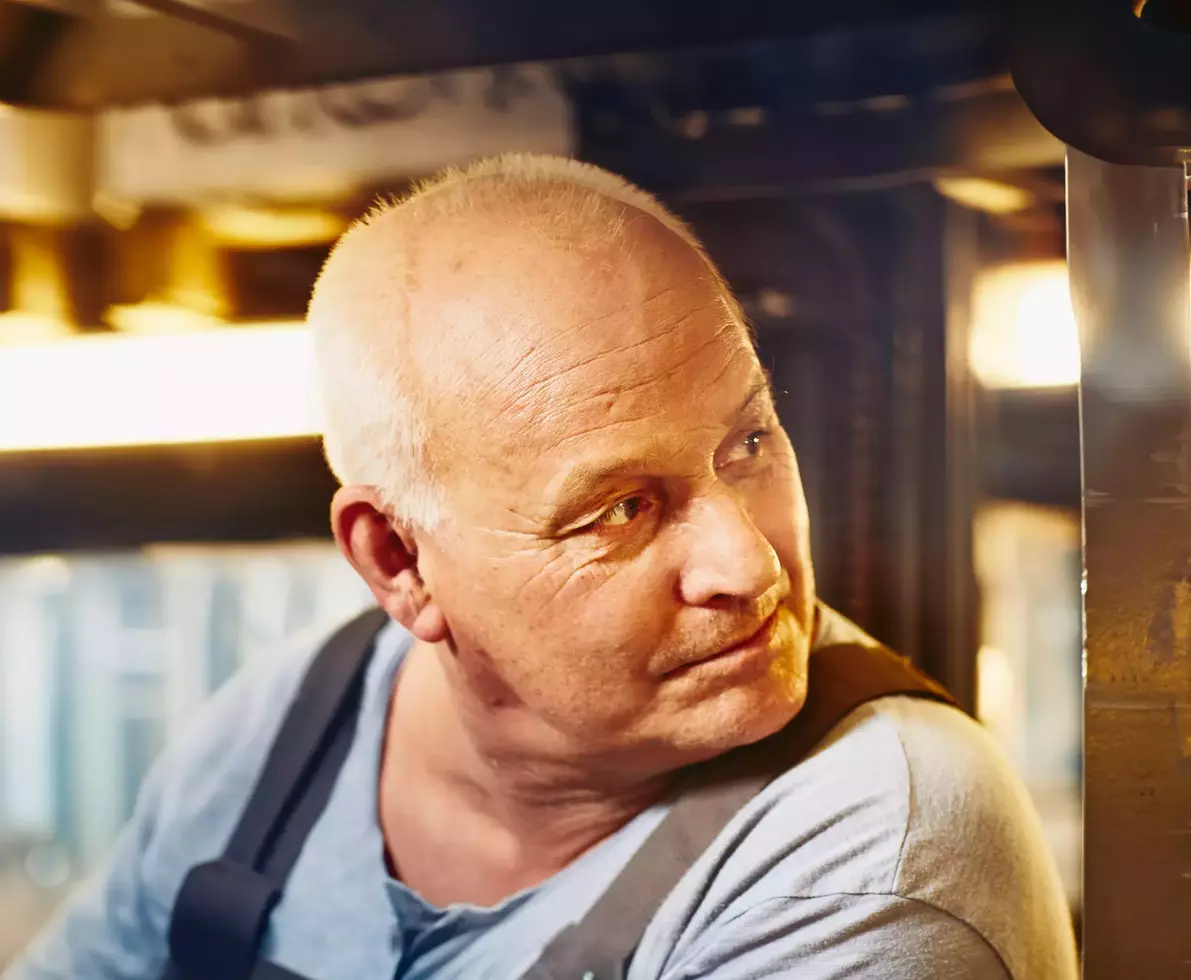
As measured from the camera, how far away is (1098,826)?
1034mm

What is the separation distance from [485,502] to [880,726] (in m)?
0.41

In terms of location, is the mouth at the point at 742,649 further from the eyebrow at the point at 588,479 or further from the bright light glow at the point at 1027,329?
the bright light glow at the point at 1027,329

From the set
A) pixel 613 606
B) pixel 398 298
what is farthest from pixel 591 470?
pixel 398 298

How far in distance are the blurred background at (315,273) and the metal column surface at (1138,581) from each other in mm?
27

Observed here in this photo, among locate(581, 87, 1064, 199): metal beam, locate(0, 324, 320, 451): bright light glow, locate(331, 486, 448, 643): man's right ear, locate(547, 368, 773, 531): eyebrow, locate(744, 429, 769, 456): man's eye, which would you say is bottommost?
locate(331, 486, 448, 643): man's right ear

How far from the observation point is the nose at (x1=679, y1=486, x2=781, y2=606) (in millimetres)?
985

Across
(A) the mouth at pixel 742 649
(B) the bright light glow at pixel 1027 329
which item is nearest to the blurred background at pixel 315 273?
(B) the bright light glow at pixel 1027 329

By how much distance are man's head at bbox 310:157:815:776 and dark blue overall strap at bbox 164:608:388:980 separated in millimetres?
199

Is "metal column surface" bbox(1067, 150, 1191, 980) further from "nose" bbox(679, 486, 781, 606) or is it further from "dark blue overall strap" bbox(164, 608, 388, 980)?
"dark blue overall strap" bbox(164, 608, 388, 980)

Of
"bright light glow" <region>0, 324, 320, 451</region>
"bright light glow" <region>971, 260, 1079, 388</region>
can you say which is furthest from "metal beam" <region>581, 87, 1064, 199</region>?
"bright light glow" <region>0, 324, 320, 451</region>

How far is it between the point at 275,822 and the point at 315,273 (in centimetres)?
59

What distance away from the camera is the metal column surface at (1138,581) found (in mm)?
1026

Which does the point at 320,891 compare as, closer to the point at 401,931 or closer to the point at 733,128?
the point at 401,931

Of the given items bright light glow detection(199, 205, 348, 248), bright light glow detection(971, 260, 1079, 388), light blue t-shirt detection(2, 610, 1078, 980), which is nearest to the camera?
light blue t-shirt detection(2, 610, 1078, 980)
